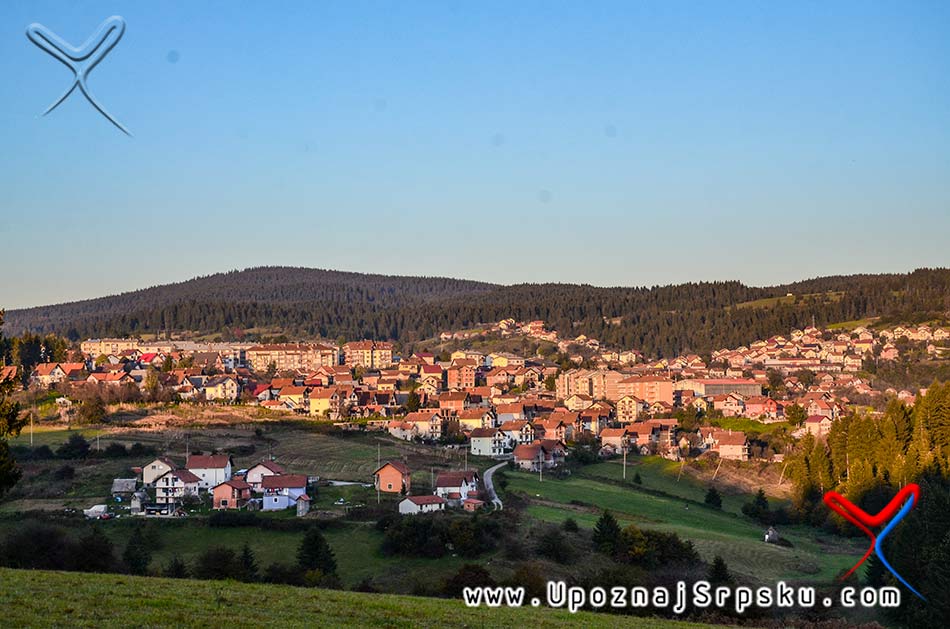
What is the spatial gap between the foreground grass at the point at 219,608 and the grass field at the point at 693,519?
17.4 meters

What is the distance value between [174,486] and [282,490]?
15.3 ft

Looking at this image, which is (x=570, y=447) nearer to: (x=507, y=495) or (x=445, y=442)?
(x=445, y=442)

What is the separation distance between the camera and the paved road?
4041cm

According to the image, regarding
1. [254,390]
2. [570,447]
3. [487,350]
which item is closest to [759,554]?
[570,447]

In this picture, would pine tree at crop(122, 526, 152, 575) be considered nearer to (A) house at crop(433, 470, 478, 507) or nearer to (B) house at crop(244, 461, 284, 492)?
(B) house at crop(244, 461, 284, 492)

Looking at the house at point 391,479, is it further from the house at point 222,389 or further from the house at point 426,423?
the house at point 222,389

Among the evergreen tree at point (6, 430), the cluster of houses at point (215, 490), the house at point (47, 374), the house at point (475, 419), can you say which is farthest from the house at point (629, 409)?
the evergreen tree at point (6, 430)

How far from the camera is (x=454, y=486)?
41.7m

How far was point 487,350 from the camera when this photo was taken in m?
139

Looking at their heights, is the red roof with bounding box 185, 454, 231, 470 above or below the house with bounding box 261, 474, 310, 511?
above

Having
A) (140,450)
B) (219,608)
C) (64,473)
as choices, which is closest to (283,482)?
(64,473)

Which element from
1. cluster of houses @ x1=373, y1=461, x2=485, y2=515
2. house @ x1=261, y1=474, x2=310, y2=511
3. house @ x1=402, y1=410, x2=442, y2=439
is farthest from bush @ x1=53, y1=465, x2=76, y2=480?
house @ x1=402, y1=410, x2=442, y2=439

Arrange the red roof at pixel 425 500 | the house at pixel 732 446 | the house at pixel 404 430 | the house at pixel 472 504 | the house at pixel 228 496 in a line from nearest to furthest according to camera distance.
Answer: the red roof at pixel 425 500
the house at pixel 472 504
the house at pixel 228 496
the house at pixel 732 446
the house at pixel 404 430

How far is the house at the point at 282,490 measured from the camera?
3906 centimetres
